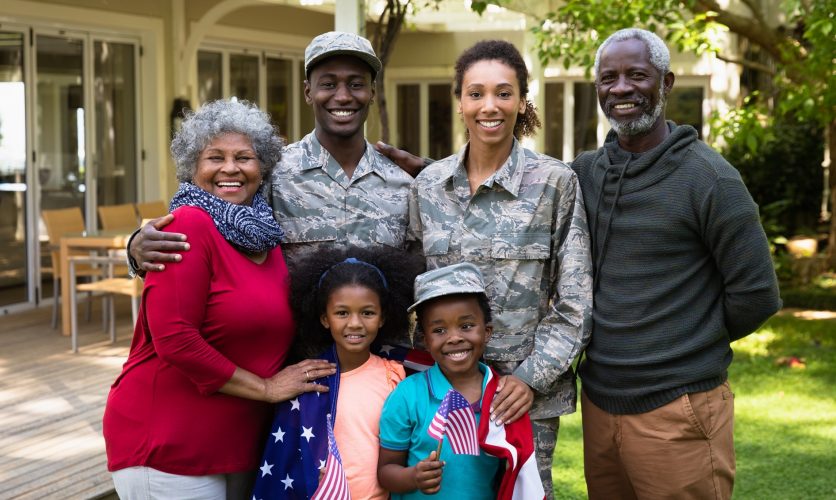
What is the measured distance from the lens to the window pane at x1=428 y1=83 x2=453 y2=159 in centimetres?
1575

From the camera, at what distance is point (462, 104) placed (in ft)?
10.1

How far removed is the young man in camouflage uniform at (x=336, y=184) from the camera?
125 inches

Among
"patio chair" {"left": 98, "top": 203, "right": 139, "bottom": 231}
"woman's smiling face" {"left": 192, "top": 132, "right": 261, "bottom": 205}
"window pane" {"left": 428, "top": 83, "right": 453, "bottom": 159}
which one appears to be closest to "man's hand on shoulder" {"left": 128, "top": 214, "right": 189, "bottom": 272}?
"woman's smiling face" {"left": 192, "top": 132, "right": 261, "bottom": 205}

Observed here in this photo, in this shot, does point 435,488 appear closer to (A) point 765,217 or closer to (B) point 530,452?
(B) point 530,452

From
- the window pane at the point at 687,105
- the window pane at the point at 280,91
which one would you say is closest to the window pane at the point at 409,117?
the window pane at the point at 280,91

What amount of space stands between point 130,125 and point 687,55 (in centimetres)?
733

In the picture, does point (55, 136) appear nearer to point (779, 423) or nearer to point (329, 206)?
point (779, 423)

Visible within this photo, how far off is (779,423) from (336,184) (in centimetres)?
417

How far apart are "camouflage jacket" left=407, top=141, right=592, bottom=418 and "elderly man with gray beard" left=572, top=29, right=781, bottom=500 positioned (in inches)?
3.4

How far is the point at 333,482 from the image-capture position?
278 cm

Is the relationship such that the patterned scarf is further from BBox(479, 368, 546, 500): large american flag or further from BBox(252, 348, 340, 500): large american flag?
BBox(479, 368, 546, 500): large american flag

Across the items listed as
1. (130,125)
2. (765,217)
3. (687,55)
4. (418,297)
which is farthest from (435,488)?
(687,55)

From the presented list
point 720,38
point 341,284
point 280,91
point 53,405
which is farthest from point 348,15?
point 280,91

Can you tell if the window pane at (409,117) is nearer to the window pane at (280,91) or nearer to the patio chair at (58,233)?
the window pane at (280,91)
